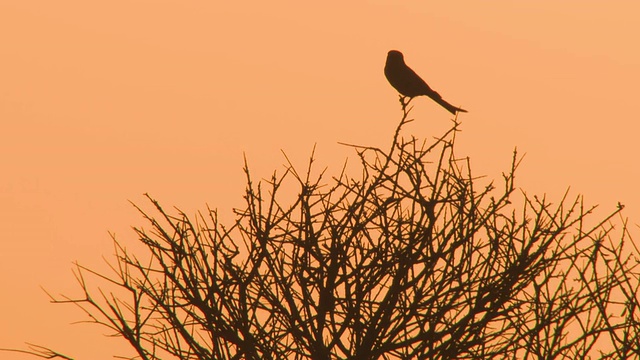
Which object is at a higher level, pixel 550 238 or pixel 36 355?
pixel 550 238

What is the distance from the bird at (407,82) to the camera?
1295 cm

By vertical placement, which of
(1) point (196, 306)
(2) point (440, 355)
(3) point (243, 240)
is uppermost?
(3) point (243, 240)

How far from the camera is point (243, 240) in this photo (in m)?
6.68

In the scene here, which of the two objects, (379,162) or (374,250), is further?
(379,162)

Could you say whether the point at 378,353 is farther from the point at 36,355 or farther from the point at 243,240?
the point at 36,355

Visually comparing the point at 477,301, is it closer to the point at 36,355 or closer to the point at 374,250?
the point at 374,250

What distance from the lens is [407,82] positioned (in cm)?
1298

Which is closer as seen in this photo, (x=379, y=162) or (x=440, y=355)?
(x=440, y=355)

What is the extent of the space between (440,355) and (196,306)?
162cm

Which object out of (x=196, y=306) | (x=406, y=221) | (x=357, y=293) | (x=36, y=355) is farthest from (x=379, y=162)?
(x=36, y=355)

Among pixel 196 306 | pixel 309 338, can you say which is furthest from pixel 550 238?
pixel 196 306

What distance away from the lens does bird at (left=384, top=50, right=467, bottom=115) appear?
12.9 m

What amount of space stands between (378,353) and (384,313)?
0.26 meters

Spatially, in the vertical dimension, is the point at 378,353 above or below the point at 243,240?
below
